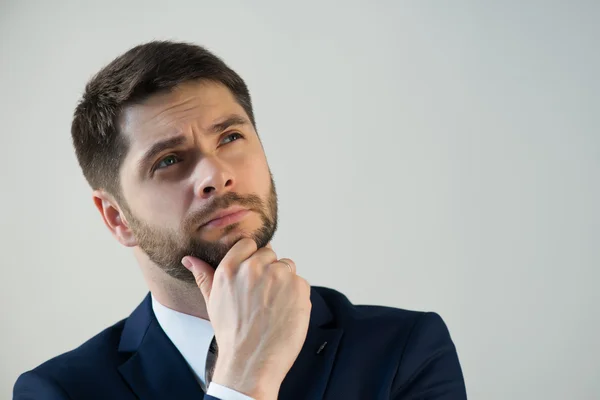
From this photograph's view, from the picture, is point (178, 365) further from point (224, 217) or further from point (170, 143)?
point (170, 143)

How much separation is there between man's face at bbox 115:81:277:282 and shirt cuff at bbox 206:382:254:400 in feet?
1.39

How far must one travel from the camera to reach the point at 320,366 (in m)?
2.33

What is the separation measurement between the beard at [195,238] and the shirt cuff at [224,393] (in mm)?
423

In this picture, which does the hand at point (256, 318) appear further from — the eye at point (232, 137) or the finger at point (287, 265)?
the eye at point (232, 137)

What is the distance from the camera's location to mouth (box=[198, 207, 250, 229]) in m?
2.19

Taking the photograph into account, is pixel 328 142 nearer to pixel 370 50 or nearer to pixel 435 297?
pixel 370 50

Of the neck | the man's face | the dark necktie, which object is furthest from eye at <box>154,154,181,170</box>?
the dark necktie

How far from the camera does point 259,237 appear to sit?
2250mm

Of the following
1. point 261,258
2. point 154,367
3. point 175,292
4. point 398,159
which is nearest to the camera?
point 261,258

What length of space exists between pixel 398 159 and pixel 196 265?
214 cm

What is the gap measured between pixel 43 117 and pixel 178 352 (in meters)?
2.65

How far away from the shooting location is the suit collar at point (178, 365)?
7.43 ft

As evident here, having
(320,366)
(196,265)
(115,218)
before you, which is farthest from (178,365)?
(115,218)

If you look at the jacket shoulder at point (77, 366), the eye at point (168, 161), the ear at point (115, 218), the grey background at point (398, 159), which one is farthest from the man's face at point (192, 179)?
the grey background at point (398, 159)
